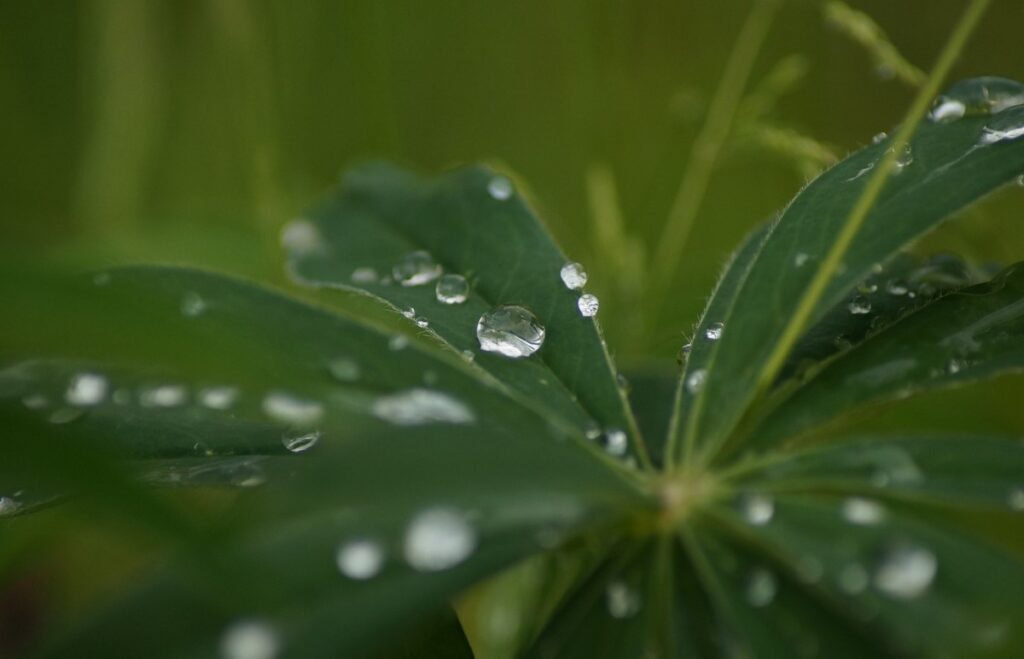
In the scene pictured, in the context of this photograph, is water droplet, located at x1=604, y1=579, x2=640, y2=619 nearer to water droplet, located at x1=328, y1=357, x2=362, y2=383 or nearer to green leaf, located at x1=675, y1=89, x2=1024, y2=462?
green leaf, located at x1=675, y1=89, x2=1024, y2=462

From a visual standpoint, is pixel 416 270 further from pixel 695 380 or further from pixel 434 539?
pixel 434 539

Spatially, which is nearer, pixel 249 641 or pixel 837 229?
pixel 249 641

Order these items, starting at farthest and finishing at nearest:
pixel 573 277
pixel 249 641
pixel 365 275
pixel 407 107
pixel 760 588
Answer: pixel 407 107 < pixel 365 275 < pixel 573 277 < pixel 760 588 < pixel 249 641

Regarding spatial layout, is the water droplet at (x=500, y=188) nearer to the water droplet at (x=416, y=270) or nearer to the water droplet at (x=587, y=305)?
the water droplet at (x=416, y=270)

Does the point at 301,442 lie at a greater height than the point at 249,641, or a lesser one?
greater

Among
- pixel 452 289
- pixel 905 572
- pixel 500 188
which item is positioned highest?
pixel 500 188

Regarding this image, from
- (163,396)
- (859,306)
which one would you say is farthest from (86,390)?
(859,306)

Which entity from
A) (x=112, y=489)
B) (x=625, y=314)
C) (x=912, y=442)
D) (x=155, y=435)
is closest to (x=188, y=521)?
(x=112, y=489)

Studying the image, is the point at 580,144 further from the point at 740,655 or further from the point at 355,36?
the point at 740,655
